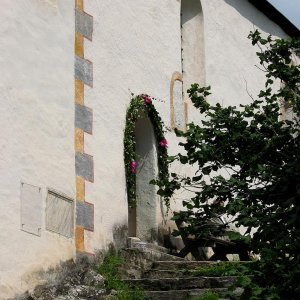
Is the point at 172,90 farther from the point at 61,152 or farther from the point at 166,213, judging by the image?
the point at 61,152

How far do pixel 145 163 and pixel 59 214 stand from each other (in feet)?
9.69

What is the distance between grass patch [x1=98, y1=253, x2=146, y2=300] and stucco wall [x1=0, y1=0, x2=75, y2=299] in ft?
1.82

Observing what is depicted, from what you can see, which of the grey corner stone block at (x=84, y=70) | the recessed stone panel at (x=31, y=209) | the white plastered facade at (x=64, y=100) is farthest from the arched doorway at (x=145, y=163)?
the recessed stone panel at (x=31, y=209)

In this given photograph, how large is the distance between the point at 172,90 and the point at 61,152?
11.7ft

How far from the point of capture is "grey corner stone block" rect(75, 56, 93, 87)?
398 inches

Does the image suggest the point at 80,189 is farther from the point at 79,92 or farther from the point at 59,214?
the point at 79,92

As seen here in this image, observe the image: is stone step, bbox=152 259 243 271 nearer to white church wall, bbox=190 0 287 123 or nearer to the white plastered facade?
the white plastered facade

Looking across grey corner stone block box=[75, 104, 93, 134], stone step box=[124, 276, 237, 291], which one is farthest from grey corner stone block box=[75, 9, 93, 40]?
stone step box=[124, 276, 237, 291]

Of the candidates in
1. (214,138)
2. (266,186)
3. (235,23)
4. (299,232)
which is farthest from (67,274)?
(235,23)

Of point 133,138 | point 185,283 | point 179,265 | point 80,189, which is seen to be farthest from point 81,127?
point 185,283

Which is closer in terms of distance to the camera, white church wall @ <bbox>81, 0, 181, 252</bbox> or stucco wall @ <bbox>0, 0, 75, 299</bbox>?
stucco wall @ <bbox>0, 0, 75, 299</bbox>

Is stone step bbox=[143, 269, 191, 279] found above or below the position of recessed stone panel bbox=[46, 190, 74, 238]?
below

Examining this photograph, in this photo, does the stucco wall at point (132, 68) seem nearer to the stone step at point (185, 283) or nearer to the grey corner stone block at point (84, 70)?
the grey corner stone block at point (84, 70)

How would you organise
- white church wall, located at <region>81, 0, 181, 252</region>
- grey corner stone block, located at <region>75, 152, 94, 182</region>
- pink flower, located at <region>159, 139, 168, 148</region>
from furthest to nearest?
pink flower, located at <region>159, 139, 168, 148</region> → white church wall, located at <region>81, 0, 181, 252</region> → grey corner stone block, located at <region>75, 152, 94, 182</region>
